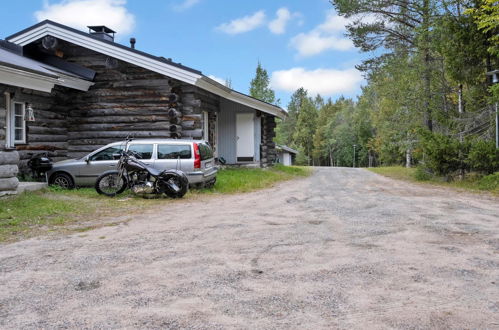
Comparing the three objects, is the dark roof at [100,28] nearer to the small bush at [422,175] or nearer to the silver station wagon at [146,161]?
the silver station wagon at [146,161]

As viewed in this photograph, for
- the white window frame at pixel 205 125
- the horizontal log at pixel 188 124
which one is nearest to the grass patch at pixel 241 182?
the horizontal log at pixel 188 124

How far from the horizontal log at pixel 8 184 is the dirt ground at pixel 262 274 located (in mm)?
4015

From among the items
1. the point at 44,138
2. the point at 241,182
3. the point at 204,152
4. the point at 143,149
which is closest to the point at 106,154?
the point at 143,149

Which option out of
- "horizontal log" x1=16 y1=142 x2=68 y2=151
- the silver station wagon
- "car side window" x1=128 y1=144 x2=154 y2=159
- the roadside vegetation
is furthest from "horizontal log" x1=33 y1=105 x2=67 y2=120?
"car side window" x1=128 y1=144 x2=154 y2=159

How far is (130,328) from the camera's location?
3354 millimetres

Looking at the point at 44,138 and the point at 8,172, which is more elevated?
the point at 44,138

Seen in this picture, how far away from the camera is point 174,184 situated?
37.4ft

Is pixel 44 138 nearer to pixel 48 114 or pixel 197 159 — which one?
pixel 48 114

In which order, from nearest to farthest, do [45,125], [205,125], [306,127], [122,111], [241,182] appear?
[45,125] < [241,182] < [122,111] < [205,125] < [306,127]

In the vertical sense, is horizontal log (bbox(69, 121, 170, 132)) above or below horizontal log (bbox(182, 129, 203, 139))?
above

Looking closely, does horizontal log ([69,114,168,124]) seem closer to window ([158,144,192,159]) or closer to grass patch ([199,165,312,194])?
grass patch ([199,165,312,194])

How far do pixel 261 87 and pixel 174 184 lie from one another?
42.3 meters

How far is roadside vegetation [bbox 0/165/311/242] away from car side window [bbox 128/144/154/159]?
3.62ft

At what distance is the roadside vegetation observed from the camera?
25.0 ft
